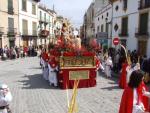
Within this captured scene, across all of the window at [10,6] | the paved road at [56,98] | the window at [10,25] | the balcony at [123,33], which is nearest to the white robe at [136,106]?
the paved road at [56,98]

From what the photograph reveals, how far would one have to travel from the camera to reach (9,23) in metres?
35.2

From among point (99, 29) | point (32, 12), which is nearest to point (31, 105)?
point (99, 29)

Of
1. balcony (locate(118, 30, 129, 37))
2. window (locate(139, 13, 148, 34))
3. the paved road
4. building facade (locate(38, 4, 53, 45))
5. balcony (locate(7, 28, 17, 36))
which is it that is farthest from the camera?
building facade (locate(38, 4, 53, 45))

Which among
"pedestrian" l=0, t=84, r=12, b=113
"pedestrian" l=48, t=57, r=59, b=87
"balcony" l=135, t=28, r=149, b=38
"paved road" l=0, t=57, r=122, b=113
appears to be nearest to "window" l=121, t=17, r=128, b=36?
"balcony" l=135, t=28, r=149, b=38

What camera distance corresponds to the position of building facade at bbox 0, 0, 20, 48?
33281 mm

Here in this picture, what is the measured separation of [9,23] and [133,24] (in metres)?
16.0

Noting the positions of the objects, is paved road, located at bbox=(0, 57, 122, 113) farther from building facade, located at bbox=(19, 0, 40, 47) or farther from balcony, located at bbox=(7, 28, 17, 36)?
building facade, located at bbox=(19, 0, 40, 47)

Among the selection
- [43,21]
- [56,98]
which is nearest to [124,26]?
[56,98]

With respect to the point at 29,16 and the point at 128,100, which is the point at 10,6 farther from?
the point at 128,100

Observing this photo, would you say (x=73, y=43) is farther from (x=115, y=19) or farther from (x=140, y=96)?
(x=115, y=19)

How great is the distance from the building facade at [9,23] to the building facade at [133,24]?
12577 millimetres

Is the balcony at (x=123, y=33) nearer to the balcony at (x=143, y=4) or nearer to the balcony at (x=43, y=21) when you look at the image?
the balcony at (x=143, y=4)

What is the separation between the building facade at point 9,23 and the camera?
33.3m

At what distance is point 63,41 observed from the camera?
13.0 m
